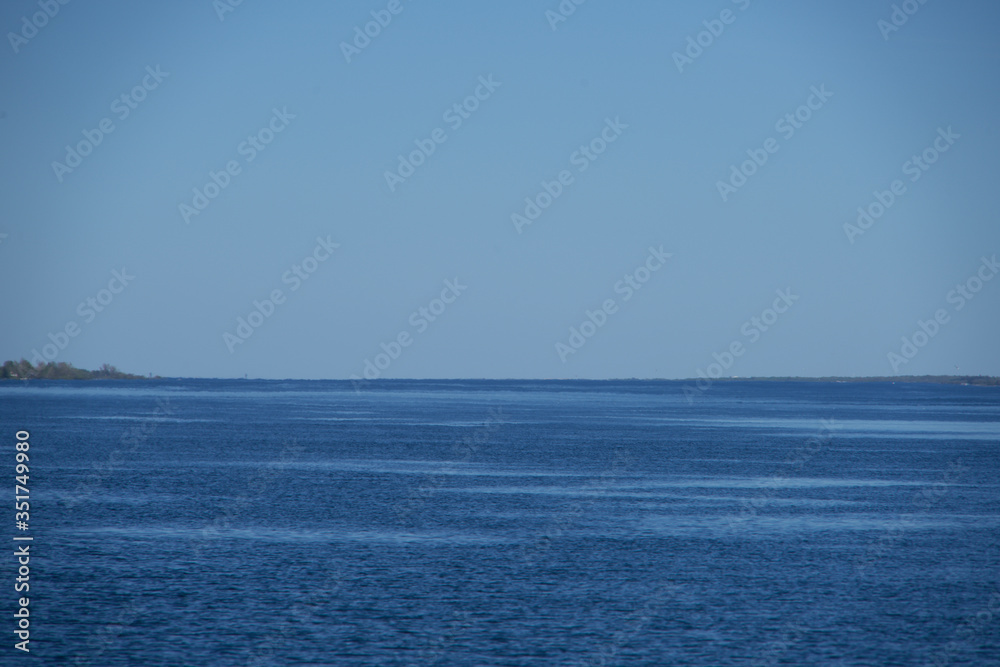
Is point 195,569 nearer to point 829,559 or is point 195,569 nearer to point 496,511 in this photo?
point 496,511

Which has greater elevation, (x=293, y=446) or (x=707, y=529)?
(x=293, y=446)

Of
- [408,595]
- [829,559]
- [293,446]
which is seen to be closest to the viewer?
[408,595]

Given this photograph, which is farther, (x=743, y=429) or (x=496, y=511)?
(x=743, y=429)

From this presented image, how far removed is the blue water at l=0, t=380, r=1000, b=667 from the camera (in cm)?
2611

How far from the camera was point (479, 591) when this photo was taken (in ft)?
102

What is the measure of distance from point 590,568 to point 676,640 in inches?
321

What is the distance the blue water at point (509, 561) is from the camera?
2611 centimetres

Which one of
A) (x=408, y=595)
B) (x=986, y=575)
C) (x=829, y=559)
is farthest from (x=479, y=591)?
(x=986, y=575)

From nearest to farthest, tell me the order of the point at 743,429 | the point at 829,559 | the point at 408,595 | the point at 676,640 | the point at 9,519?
the point at 676,640
the point at 408,595
the point at 829,559
the point at 9,519
the point at 743,429

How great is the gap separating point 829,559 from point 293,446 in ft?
185

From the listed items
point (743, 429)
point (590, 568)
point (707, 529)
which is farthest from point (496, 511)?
point (743, 429)

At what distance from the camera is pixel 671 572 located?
33938mm

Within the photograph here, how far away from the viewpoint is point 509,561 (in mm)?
35406

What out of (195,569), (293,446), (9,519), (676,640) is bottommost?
(676,640)
